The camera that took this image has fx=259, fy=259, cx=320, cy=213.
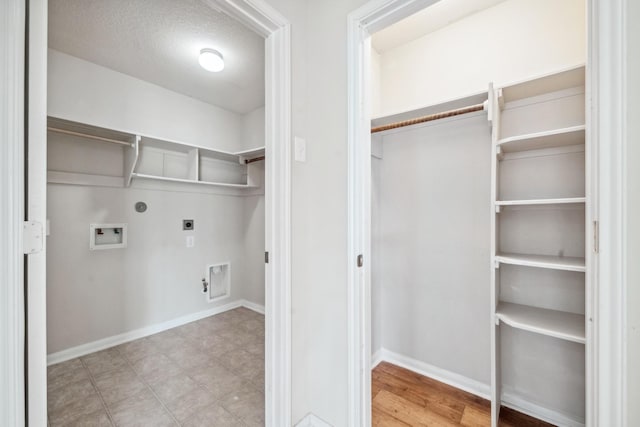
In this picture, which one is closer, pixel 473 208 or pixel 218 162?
pixel 473 208

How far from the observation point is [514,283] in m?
1.61

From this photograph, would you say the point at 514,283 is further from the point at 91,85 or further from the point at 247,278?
the point at 91,85

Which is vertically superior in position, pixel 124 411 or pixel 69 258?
pixel 69 258

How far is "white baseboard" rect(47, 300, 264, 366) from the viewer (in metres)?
2.15

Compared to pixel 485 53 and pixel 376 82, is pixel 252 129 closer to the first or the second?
pixel 376 82

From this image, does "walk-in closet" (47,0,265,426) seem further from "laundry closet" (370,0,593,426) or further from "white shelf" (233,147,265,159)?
"laundry closet" (370,0,593,426)

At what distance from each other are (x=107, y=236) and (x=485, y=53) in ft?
11.1

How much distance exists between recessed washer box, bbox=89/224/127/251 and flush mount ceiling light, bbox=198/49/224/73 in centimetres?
167

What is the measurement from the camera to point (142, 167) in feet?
8.62

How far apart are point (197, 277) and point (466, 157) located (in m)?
2.99

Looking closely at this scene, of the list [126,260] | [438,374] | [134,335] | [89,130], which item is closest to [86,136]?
[89,130]

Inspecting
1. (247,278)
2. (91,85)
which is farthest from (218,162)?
(247,278)
